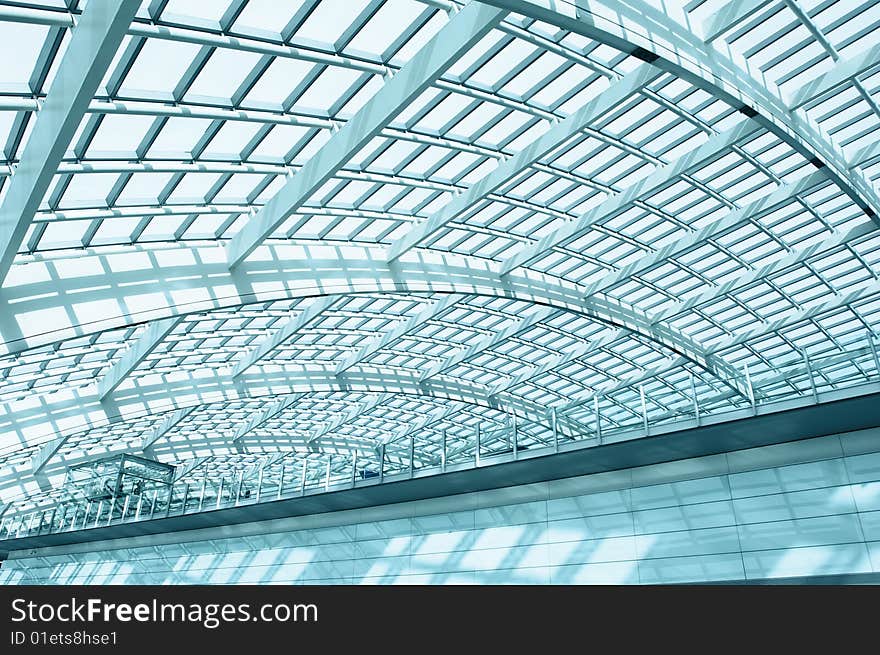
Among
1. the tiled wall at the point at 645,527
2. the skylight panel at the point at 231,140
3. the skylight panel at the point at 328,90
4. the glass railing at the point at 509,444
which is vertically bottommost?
the tiled wall at the point at 645,527

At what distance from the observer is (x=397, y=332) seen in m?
35.0

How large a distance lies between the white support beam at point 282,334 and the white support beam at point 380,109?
29.2 ft

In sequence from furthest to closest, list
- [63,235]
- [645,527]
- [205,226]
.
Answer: [645,527] < [205,226] < [63,235]

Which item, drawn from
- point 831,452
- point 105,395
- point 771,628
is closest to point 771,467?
point 831,452

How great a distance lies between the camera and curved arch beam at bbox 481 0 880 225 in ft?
44.5

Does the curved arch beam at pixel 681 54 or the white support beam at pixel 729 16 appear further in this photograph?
the white support beam at pixel 729 16

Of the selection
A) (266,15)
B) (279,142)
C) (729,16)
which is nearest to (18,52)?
(266,15)

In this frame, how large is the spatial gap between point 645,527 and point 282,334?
59.2 feet

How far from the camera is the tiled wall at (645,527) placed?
19.2 meters

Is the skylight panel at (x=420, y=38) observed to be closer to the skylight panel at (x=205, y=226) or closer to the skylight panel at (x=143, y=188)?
the skylight panel at (x=143, y=188)

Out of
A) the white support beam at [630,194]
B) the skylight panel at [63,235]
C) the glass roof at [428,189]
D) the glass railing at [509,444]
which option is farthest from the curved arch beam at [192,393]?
the skylight panel at [63,235]

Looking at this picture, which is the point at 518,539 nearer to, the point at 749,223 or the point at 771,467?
the point at 771,467

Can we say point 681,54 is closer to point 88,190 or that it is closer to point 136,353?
point 88,190

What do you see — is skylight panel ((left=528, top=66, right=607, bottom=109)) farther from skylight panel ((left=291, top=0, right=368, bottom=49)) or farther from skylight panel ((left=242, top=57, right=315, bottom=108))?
skylight panel ((left=242, top=57, right=315, bottom=108))
